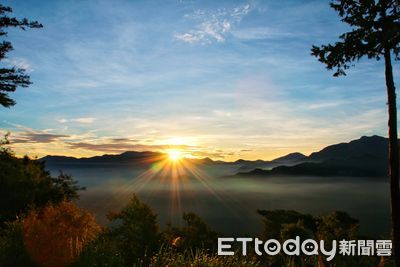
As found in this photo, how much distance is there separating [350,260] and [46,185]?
28.4m

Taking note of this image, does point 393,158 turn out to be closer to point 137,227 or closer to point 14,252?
point 14,252

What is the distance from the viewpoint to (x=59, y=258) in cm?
1187

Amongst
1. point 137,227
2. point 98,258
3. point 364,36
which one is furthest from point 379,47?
point 137,227

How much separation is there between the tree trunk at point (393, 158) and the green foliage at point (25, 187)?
2507 centimetres

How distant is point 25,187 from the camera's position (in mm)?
34281

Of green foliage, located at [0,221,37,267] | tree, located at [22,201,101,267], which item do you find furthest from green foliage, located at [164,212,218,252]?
green foliage, located at [0,221,37,267]

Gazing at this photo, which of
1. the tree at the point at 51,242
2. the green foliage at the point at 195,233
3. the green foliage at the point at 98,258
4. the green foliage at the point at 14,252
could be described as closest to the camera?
the green foliage at the point at 98,258

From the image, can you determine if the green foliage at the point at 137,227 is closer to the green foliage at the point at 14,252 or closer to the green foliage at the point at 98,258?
the green foliage at the point at 14,252

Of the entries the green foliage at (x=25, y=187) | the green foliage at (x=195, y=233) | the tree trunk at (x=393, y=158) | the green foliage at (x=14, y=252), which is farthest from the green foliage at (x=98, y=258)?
the green foliage at (x=195, y=233)

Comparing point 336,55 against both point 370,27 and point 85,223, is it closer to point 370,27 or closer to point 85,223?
point 370,27

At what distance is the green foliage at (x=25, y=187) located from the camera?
110 feet

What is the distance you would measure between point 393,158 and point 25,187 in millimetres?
28438

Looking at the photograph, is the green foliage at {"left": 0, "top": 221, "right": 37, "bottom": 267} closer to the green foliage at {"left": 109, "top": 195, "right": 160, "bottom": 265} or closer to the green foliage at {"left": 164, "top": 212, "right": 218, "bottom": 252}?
the green foliage at {"left": 109, "top": 195, "right": 160, "bottom": 265}

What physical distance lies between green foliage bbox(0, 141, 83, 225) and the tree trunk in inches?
987
